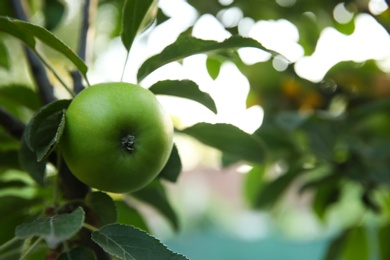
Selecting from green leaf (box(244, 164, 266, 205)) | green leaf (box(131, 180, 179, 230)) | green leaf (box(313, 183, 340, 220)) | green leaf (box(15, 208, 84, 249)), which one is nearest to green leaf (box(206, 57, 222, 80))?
green leaf (box(131, 180, 179, 230))

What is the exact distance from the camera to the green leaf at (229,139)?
64cm

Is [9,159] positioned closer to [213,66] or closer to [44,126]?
[44,126]

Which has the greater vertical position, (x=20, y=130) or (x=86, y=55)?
(x=86, y=55)

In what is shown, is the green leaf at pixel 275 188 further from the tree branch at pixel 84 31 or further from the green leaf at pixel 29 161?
the green leaf at pixel 29 161

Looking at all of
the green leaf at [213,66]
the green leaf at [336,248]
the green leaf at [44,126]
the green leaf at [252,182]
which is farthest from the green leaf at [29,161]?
the green leaf at [252,182]

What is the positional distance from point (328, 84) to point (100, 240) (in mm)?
855

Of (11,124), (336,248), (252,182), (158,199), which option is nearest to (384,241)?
(336,248)

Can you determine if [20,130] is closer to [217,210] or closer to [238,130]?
[238,130]

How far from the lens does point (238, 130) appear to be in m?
0.63

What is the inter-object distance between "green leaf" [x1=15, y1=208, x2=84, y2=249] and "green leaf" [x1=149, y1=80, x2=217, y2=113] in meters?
0.17

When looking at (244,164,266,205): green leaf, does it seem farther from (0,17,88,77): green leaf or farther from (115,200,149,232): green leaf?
(0,17,88,77): green leaf

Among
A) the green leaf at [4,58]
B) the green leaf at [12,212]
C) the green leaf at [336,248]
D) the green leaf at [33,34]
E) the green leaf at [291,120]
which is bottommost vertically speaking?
the green leaf at [12,212]

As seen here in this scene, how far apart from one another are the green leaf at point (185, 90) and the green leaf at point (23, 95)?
0.56 feet

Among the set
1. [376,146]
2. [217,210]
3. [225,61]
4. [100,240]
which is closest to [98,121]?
[100,240]
